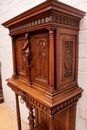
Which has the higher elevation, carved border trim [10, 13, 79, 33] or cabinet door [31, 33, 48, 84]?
carved border trim [10, 13, 79, 33]

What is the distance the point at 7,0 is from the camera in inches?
76.7

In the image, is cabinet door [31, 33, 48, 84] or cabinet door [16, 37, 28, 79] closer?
cabinet door [31, 33, 48, 84]

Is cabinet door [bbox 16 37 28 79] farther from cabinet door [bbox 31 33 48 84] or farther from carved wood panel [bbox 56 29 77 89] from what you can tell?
carved wood panel [bbox 56 29 77 89]

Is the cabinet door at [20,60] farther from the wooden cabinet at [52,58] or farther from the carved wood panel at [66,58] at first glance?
the carved wood panel at [66,58]

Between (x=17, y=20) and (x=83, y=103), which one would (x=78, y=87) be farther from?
(x=17, y=20)

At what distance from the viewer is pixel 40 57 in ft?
3.04

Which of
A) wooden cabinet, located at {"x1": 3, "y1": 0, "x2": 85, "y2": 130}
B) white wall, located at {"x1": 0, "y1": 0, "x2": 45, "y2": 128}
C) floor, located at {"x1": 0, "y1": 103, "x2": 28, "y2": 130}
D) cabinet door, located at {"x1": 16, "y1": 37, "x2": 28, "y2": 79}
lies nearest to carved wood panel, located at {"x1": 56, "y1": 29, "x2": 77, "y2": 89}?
wooden cabinet, located at {"x1": 3, "y1": 0, "x2": 85, "y2": 130}

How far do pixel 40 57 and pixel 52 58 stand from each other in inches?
6.1

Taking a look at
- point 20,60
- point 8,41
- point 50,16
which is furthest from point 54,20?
point 8,41

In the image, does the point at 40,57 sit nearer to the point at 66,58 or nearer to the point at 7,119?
the point at 66,58

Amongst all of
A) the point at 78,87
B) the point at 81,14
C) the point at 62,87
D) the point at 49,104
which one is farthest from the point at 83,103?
the point at 81,14

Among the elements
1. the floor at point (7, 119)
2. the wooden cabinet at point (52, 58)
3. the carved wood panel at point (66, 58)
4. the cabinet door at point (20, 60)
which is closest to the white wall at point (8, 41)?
the floor at point (7, 119)

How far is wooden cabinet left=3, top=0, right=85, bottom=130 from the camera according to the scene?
769 mm

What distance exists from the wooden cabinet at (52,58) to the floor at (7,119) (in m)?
1.02
